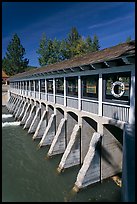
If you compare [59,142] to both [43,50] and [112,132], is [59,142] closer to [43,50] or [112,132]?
[112,132]

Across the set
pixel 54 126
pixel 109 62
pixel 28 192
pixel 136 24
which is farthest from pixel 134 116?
pixel 54 126

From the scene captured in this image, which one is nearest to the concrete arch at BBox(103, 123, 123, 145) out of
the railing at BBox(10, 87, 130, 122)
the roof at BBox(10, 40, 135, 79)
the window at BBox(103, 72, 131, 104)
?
the railing at BBox(10, 87, 130, 122)

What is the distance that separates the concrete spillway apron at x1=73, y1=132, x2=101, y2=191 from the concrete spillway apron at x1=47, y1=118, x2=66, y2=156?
4618 mm

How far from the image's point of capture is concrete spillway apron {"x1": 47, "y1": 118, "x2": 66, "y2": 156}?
14.2 m

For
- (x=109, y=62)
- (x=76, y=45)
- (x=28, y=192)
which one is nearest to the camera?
(x=109, y=62)

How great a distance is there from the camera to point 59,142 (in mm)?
14438

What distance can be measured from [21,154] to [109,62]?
11.8m

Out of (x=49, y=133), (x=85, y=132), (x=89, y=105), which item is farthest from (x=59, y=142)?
(x=89, y=105)

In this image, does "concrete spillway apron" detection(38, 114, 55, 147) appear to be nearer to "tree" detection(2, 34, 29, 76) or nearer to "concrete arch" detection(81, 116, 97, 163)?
"concrete arch" detection(81, 116, 97, 163)

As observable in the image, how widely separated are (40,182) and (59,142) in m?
3.68

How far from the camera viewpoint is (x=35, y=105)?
23000mm

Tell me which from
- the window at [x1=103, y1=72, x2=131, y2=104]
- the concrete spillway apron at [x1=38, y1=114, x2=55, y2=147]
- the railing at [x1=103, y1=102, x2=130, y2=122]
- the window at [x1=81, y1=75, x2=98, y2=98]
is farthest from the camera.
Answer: the concrete spillway apron at [x1=38, y1=114, x2=55, y2=147]

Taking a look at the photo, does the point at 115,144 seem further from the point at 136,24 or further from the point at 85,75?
the point at 136,24

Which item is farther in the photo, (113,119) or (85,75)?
(85,75)
